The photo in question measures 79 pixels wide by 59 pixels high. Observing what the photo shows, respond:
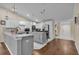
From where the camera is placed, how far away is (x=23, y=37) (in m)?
2.86

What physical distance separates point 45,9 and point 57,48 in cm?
78

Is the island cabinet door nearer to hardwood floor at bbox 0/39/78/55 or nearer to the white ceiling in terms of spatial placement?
hardwood floor at bbox 0/39/78/55

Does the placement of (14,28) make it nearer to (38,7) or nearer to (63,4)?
(38,7)

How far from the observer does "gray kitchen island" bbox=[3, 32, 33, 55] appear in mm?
2844

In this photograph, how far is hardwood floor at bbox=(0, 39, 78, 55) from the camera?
2852 millimetres

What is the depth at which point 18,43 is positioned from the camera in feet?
9.30

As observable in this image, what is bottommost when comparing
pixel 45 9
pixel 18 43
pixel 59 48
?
pixel 59 48

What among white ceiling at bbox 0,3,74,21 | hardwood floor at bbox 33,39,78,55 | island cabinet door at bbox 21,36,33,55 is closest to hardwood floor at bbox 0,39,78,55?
hardwood floor at bbox 33,39,78,55

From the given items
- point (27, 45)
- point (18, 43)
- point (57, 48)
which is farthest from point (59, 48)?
point (18, 43)

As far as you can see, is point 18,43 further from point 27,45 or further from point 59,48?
point 59,48

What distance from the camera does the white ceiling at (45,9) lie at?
285 cm

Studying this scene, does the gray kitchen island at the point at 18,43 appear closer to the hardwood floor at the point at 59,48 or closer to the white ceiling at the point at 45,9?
the hardwood floor at the point at 59,48

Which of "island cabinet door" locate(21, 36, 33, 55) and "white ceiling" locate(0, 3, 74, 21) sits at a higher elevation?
"white ceiling" locate(0, 3, 74, 21)

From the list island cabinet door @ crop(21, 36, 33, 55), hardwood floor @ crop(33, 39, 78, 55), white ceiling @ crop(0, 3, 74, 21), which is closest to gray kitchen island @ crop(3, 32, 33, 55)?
island cabinet door @ crop(21, 36, 33, 55)
